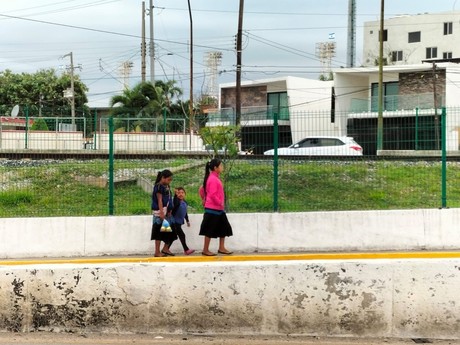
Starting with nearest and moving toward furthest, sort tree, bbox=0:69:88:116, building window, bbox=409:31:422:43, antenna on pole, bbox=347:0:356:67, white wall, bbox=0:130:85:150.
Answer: white wall, bbox=0:130:85:150 → antenna on pole, bbox=347:0:356:67 → building window, bbox=409:31:422:43 → tree, bbox=0:69:88:116

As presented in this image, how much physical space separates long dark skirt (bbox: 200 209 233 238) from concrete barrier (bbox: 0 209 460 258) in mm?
977

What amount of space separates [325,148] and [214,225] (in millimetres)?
4170

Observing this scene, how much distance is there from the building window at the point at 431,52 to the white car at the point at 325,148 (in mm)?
49989

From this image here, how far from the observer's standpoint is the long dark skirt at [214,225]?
31.0ft

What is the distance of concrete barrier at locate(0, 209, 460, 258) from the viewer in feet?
34.3

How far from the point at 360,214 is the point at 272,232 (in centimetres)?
156

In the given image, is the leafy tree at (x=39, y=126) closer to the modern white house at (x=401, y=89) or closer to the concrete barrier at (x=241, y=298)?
the modern white house at (x=401, y=89)

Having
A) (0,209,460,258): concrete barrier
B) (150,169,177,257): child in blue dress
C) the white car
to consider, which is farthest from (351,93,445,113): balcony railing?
(150,169,177,257): child in blue dress

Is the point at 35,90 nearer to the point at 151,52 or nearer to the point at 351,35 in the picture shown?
the point at 151,52

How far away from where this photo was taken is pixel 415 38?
197 ft

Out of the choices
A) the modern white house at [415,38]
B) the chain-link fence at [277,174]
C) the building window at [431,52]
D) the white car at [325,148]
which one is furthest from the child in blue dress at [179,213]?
the building window at [431,52]

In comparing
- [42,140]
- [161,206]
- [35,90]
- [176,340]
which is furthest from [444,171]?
[35,90]

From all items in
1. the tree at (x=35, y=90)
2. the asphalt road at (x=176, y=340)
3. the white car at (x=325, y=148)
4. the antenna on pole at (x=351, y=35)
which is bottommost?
the asphalt road at (x=176, y=340)

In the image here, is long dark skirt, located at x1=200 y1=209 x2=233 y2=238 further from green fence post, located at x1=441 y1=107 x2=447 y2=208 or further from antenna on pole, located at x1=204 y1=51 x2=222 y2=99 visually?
antenna on pole, located at x1=204 y1=51 x2=222 y2=99
